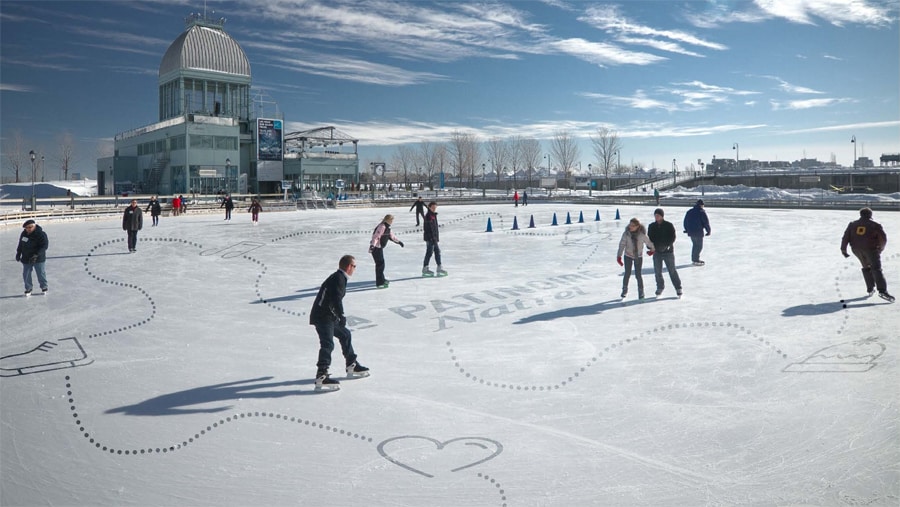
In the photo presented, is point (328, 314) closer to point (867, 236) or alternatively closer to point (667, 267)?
point (667, 267)

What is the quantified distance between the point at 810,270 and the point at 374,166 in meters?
73.2

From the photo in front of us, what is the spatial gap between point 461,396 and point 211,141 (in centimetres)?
6333

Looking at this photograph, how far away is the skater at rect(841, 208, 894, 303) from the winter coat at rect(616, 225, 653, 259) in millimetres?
3451

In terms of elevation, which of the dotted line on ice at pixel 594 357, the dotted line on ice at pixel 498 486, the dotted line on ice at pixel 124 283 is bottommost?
the dotted line on ice at pixel 498 486

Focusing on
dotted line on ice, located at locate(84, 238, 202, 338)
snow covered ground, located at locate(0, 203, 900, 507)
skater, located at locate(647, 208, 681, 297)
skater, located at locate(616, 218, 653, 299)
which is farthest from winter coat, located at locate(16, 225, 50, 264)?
skater, located at locate(647, 208, 681, 297)

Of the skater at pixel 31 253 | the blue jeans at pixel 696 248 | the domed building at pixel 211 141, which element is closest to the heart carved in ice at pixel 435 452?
the skater at pixel 31 253

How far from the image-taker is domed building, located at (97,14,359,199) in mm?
63188

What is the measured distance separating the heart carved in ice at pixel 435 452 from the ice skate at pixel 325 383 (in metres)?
1.50

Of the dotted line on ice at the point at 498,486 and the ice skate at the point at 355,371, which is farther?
the ice skate at the point at 355,371

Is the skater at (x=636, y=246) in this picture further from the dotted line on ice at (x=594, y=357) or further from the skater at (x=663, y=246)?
the dotted line on ice at (x=594, y=357)

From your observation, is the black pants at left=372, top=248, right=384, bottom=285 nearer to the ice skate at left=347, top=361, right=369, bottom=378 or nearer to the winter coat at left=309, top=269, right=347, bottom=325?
the ice skate at left=347, top=361, right=369, bottom=378

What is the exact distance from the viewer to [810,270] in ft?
47.4

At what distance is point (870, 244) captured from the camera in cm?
1087

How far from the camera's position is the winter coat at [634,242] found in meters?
11.2
